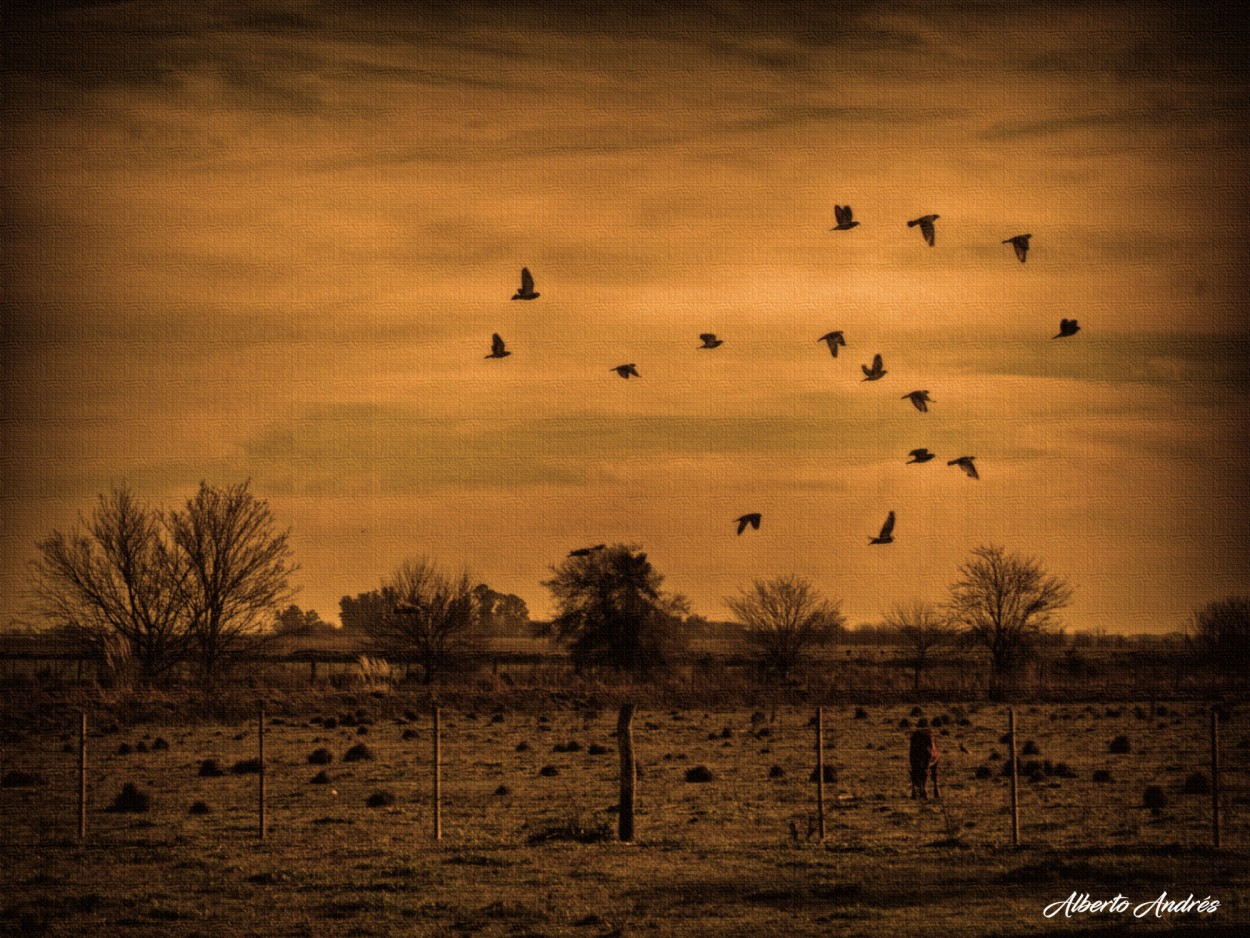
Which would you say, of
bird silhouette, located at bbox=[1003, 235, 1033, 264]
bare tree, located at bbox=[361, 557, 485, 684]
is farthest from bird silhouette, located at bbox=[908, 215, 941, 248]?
bare tree, located at bbox=[361, 557, 485, 684]

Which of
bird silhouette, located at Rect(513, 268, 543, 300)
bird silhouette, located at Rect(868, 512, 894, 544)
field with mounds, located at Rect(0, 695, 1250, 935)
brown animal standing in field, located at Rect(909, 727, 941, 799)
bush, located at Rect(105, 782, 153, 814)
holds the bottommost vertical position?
field with mounds, located at Rect(0, 695, 1250, 935)

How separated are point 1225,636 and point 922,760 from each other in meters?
69.5

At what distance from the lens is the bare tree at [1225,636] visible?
8512 cm

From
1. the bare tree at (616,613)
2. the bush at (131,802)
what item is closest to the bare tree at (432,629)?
the bare tree at (616,613)

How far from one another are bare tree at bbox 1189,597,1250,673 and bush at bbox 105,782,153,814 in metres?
68.4

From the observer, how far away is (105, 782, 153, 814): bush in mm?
27719

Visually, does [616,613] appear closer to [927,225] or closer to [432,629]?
[432,629]

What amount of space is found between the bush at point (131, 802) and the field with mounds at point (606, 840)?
129 mm

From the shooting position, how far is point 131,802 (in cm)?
2792

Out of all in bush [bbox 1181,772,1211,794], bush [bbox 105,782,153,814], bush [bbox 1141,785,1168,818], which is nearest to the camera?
bush [bbox 1141,785,1168,818]

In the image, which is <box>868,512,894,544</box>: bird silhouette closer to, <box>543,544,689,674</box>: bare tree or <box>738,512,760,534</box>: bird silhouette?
<box>738,512,760,534</box>: bird silhouette

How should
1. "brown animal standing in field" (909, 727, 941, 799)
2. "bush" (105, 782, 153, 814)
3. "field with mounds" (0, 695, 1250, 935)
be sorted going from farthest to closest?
"brown animal standing in field" (909, 727, 941, 799) < "bush" (105, 782, 153, 814) < "field with mounds" (0, 695, 1250, 935)

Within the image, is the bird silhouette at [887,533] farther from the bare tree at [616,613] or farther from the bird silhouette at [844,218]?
the bare tree at [616,613]

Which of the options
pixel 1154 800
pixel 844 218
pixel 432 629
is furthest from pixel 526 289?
pixel 432 629
